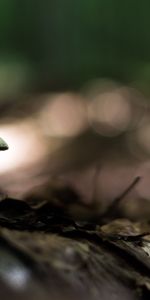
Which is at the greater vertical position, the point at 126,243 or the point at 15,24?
the point at 15,24

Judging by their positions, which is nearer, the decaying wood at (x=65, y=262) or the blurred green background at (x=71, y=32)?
the decaying wood at (x=65, y=262)

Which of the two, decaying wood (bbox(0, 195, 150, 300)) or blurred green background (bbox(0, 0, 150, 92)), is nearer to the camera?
decaying wood (bbox(0, 195, 150, 300))

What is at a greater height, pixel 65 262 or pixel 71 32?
pixel 71 32

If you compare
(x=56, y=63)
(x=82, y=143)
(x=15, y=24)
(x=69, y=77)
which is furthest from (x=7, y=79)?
(x=15, y=24)

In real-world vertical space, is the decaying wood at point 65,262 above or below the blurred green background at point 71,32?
below

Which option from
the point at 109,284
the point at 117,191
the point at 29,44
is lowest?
the point at 117,191

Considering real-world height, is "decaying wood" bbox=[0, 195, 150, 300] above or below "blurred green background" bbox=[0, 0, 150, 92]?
below

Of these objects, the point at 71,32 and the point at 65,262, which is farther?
the point at 71,32

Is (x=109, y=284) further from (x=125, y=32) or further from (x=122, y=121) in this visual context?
(x=125, y=32)
